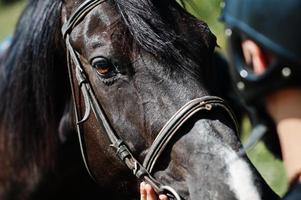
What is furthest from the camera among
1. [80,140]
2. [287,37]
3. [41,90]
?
[41,90]

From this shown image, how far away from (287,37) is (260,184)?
36.4 inches

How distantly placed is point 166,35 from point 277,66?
4.30ft

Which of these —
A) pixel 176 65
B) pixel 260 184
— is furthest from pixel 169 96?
pixel 260 184

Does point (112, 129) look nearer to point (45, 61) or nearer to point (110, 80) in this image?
point (110, 80)

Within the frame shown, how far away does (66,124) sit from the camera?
382 centimetres

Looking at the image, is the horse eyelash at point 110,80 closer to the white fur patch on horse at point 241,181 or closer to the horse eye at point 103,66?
the horse eye at point 103,66

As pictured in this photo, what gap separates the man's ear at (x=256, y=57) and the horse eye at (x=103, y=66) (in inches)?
51.3

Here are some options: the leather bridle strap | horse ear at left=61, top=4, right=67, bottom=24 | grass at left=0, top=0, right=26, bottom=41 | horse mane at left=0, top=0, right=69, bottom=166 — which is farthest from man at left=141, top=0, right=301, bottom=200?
grass at left=0, top=0, right=26, bottom=41

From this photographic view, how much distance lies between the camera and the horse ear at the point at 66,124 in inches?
148

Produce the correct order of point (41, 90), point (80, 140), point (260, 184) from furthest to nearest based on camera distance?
point (41, 90), point (80, 140), point (260, 184)

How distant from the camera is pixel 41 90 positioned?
382cm

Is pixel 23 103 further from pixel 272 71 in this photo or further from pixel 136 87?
pixel 272 71

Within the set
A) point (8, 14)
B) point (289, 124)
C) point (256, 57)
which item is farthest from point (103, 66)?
point (8, 14)

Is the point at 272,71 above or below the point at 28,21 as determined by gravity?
below
